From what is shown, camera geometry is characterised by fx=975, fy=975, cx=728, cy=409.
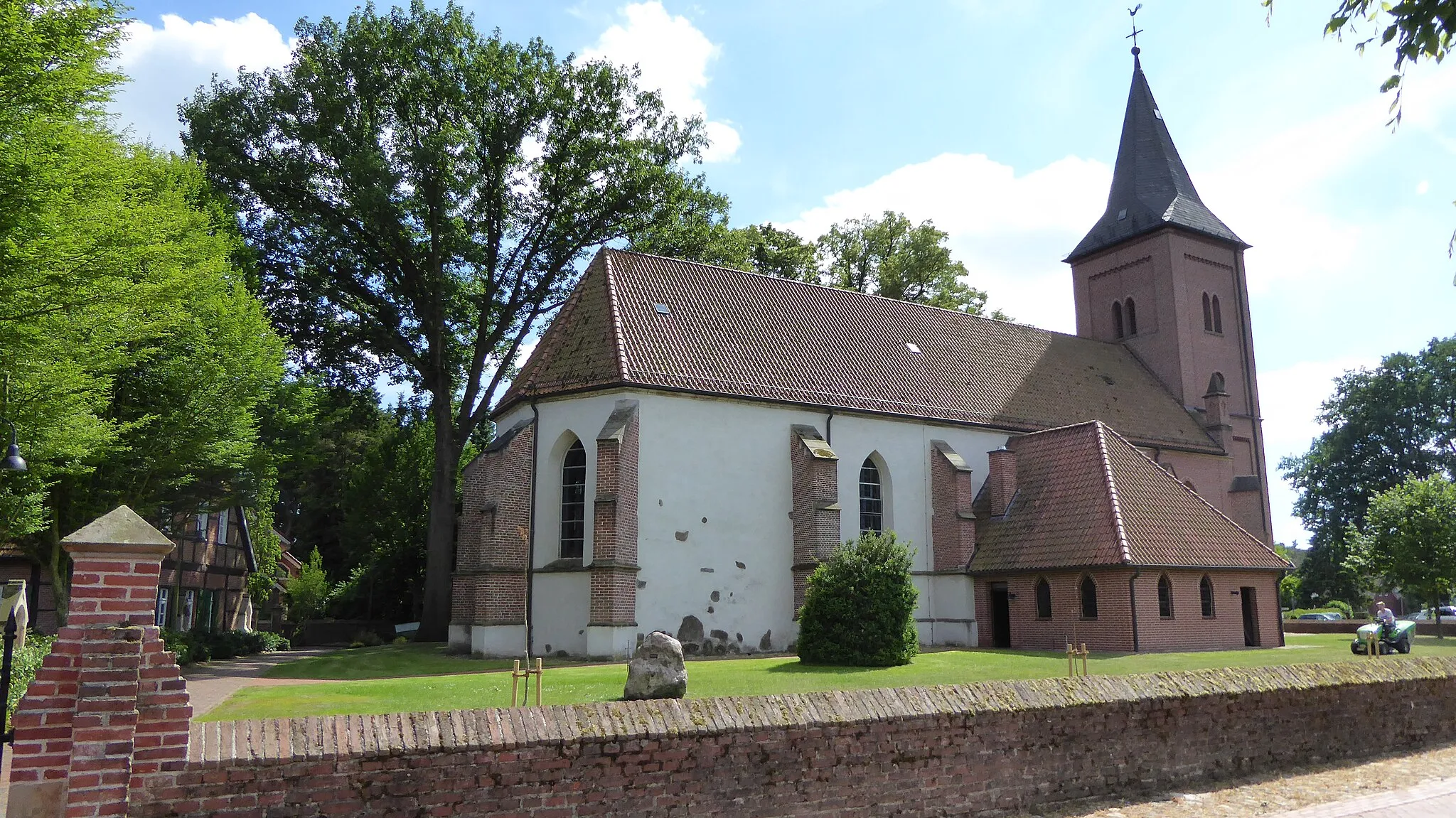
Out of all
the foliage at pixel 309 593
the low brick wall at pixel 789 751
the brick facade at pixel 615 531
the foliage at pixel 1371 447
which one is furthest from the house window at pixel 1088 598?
the foliage at pixel 1371 447

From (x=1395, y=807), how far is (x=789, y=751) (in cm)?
593

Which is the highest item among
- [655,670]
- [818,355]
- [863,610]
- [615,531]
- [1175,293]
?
[1175,293]

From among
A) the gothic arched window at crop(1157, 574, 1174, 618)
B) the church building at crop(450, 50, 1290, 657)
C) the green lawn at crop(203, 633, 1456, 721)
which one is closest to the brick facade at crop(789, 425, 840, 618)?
the church building at crop(450, 50, 1290, 657)

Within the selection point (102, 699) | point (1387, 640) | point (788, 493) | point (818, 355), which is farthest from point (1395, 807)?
point (818, 355)

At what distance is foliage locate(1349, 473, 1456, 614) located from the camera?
31828 millimetres

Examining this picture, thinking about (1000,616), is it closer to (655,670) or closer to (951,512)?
(951,512)

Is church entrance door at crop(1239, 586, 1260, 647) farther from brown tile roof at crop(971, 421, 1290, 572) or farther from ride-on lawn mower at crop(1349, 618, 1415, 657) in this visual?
ride-on lawn mower at crop(1349, 618, 1415, 657)

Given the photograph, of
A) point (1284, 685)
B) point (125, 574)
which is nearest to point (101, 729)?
point (125, 574)

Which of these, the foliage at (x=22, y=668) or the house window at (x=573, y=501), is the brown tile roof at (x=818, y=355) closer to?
the house window at (x=573, y=501)

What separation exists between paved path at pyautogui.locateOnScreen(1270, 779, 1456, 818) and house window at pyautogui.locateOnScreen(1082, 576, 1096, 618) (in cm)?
1258

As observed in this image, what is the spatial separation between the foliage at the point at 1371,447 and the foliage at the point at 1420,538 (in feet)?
72.6

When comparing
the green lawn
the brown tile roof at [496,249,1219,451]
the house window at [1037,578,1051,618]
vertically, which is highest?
the brown tile roof at [496,249,1219,451]

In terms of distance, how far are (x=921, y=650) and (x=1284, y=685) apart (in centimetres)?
1267

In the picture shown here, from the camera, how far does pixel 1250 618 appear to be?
25.1 metres
